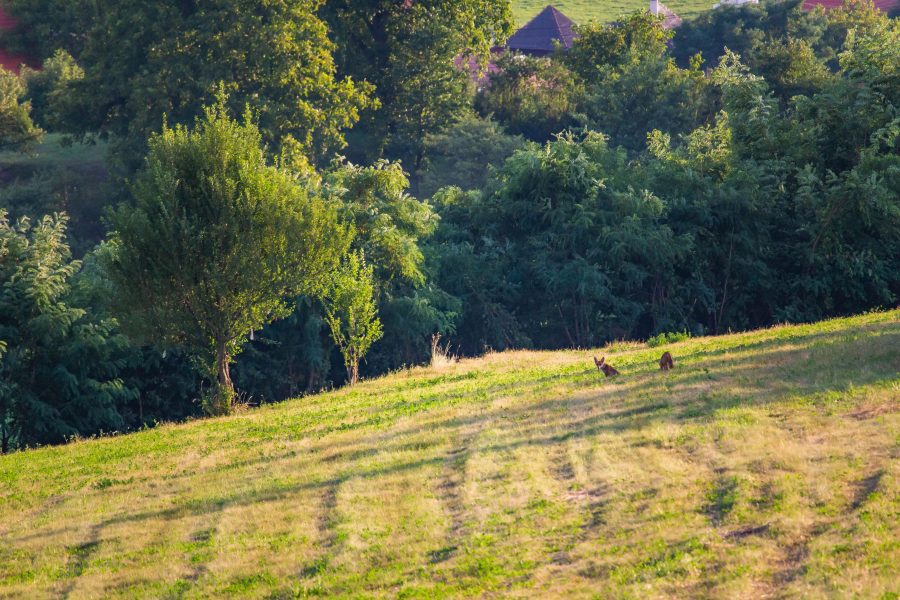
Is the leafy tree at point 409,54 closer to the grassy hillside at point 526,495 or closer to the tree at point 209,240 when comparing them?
the tree at point 209,240

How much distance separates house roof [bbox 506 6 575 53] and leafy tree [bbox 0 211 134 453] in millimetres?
70561

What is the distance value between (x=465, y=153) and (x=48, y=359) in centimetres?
3084

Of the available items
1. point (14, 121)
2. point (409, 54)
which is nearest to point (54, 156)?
point (14, 121)

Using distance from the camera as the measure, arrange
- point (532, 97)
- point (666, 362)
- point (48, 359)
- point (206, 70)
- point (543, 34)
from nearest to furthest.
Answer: point (666, 362)
point (48, 359)
point (206, 70)
point (532, 97)
point (543, 34)

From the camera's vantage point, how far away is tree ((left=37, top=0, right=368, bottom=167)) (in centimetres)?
4847

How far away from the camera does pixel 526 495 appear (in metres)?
15.3

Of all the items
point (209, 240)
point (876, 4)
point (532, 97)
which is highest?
point (876, 4)

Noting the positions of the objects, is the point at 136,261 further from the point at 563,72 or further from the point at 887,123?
the point at 563,72

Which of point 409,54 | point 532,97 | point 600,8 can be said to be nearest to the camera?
point 409,54

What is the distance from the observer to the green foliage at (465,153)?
58094 millimetres

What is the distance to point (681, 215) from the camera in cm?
3784

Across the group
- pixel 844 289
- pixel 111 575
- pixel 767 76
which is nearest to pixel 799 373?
pixel 111 575

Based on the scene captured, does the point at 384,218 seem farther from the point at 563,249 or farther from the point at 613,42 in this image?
the point at 613,42

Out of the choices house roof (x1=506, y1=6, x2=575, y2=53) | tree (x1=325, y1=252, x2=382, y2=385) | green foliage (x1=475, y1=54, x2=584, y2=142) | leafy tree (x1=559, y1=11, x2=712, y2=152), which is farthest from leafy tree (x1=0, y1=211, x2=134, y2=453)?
house roof (x1=506, y1=6, x2=575, y2=53)
